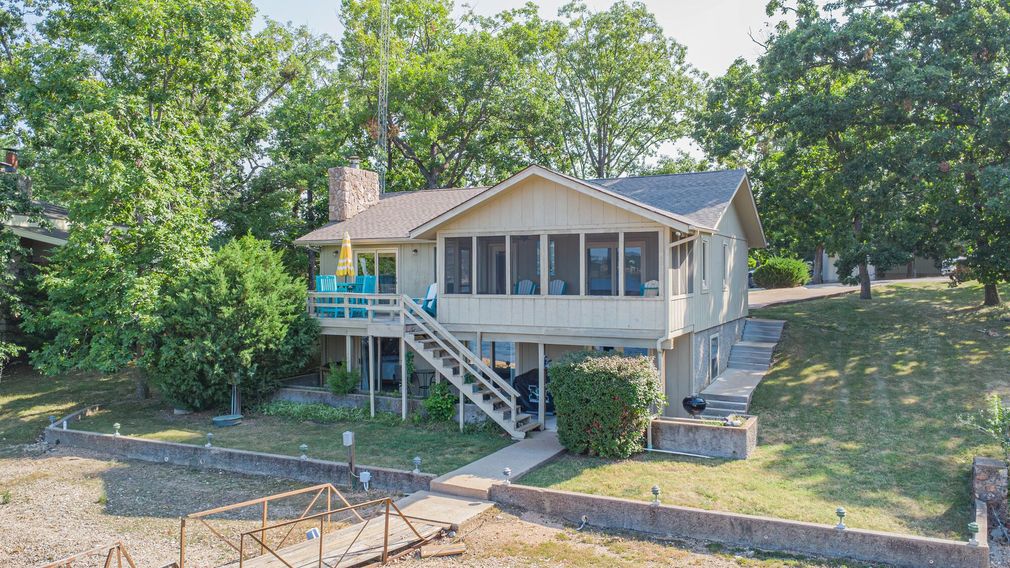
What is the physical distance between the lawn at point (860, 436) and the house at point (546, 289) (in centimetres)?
245

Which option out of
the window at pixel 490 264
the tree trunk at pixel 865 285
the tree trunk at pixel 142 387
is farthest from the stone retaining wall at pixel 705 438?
the tree trunk at pixel 865 285

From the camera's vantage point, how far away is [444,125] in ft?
106

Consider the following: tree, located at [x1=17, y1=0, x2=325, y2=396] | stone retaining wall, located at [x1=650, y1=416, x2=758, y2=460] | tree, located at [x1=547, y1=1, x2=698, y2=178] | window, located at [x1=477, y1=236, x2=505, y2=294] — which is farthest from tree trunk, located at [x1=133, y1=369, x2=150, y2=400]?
tree, located at [x1=547, y1=1, x2=698, y2=178]

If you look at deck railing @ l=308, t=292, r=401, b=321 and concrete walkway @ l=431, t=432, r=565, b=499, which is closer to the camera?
concrete walkway @ l=431, t=432, r=565, b=499

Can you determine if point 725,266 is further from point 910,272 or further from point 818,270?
point 910,272

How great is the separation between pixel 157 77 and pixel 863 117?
75.0 feet

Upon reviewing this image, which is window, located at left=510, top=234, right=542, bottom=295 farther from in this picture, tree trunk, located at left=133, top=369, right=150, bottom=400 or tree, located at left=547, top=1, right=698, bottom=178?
tree, located at left=547, top=1, right=698, bottom=178

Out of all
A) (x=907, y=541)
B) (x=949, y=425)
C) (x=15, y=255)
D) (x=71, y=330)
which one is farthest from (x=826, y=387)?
(x=15, y=255)

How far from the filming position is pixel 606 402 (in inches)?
489

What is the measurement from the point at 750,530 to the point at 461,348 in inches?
300

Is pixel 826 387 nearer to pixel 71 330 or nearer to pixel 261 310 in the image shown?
pixel 261 310

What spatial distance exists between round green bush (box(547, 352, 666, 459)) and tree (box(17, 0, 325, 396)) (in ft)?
34.3

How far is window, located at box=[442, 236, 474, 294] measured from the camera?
1623cm

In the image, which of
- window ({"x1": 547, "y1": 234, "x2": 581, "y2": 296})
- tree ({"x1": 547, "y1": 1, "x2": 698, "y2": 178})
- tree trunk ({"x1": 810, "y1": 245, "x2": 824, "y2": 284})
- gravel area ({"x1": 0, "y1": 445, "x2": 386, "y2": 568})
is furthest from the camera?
tree trunk ({"x1": 810, "y1": 245, "x2": 824, "y2": 284})
